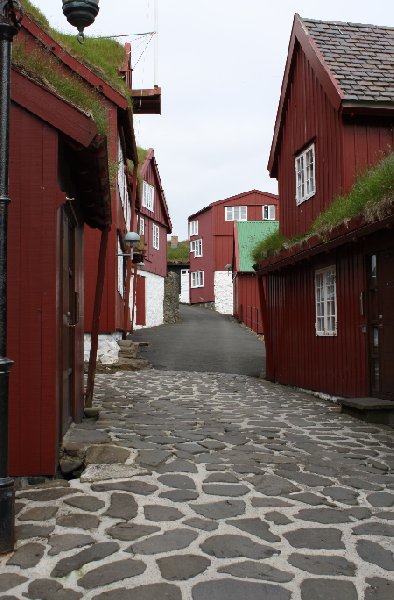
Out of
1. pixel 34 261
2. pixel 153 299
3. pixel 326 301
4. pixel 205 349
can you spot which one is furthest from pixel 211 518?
pixel 153 299

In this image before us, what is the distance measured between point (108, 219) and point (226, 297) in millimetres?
30974

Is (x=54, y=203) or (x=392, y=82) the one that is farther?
(x=392, y=82)

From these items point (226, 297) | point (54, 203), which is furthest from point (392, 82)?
point (226, 297)

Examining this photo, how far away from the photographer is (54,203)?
434 cm

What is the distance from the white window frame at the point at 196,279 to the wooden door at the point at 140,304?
14246mm

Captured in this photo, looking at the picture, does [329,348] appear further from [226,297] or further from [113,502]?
[226,297]

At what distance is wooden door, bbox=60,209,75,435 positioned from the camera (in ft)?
17.3

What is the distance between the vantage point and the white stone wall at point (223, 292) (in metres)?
37.5

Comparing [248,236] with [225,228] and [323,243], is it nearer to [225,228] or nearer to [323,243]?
[225,228]

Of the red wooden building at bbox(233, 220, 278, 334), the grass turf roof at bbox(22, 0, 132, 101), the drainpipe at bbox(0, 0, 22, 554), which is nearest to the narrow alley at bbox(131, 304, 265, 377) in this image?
the red wooden building at bbox(233, 220, 278, 334)

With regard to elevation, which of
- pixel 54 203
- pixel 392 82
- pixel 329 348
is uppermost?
pixel 392 82

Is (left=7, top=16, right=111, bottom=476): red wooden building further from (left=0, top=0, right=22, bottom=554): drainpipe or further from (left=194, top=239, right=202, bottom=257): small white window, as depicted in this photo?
(left=194, top=239, right=202, bottom=257): small white window

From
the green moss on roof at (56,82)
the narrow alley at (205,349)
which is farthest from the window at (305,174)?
the green moss on roof at (56,82)

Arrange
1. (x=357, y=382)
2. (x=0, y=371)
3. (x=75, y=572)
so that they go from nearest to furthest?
(x=75, y=572)
(x=0, y=371)
(x=357, y=382)
